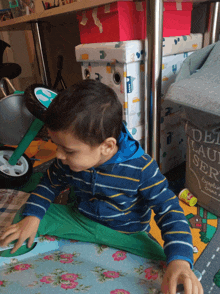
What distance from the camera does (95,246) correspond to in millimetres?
568

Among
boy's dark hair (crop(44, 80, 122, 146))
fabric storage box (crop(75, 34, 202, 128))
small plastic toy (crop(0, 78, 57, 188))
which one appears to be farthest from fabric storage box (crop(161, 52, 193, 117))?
boy's dark hair (crop(44, 80, 122, 146))

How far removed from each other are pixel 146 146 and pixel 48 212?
519 millimetres

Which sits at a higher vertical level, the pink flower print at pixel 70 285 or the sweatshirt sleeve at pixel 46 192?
the sweatshirt sleeve at pixel 46 192

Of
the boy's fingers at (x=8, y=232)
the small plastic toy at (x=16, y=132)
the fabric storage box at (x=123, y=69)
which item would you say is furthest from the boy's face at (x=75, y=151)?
the small plastic toy at (x=16, y=132)

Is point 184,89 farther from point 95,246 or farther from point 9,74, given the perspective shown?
point 9,74

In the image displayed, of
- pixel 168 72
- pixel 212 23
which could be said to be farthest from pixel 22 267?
pixel 212 23

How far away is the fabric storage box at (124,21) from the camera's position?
819mm

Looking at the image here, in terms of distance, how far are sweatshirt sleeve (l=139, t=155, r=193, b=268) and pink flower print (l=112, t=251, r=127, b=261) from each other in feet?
0.37

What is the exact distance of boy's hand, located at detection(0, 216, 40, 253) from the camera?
0.52m

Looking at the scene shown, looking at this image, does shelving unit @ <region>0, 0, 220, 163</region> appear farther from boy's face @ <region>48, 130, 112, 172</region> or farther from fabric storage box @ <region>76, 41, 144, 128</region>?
boy's face @ <region>48, 130, 112, 172</region>

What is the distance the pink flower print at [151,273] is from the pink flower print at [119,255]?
0.23ft

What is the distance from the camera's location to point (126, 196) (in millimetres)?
548

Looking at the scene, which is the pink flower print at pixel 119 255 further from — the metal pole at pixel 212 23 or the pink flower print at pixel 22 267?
the metal pole at pixel 212 23

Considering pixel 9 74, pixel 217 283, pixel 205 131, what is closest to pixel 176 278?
pixel 217 283
